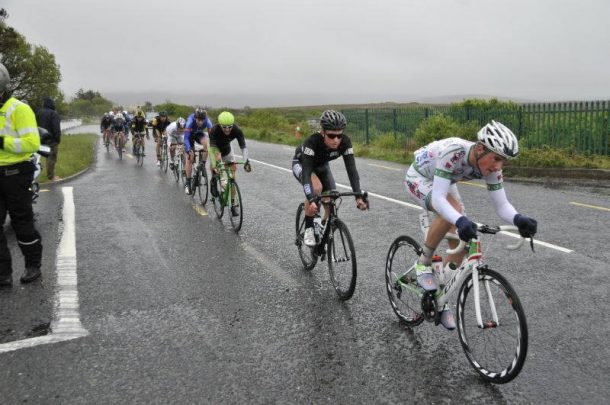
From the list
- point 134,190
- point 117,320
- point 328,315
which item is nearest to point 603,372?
point 328,315

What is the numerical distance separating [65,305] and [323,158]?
3150 millimetres

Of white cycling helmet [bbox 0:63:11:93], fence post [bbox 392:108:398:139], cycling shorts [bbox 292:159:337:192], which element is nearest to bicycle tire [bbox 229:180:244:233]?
cycling shorts [bbox 292:159:337:192]

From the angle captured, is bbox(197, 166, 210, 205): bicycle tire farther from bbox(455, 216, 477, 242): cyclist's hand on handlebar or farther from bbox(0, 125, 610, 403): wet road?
bbox(455, 216, 477, 242): cyclist's hand on handlebar

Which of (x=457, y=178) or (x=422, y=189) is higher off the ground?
(x=457, y=178)

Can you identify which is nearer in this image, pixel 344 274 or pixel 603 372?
pixel 603 372

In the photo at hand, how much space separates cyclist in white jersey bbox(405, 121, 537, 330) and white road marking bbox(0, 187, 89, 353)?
311cm

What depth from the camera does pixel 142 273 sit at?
603cm

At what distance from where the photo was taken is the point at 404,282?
14.6 ft

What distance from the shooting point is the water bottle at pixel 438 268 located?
3.97m

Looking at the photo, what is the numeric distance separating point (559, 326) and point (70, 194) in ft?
36.0

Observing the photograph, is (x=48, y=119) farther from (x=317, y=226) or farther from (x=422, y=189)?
(x=422, y=189)

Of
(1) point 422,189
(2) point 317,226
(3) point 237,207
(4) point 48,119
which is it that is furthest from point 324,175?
(4) point 48,119

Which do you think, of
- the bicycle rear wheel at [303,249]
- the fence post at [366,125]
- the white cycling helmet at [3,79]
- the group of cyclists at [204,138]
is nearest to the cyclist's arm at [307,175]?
the bicycle rear wheel at [303,249]

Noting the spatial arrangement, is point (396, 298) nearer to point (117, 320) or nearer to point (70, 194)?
point (117, 320)
